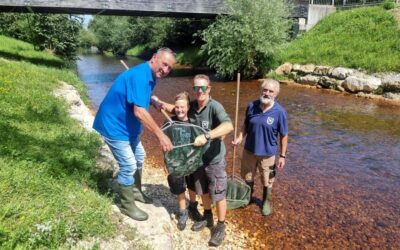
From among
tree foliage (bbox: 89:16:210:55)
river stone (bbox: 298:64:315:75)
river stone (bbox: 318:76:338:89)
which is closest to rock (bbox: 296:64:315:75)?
river stone (bbox: 298:64:315:75)

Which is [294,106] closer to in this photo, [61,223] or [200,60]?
[61,223]

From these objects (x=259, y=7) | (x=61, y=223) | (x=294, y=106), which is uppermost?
(x=259, y=7)

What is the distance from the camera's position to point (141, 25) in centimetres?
6116

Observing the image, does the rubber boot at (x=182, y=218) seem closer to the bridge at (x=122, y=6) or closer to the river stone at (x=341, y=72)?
the river stone at (x=341, y=72)

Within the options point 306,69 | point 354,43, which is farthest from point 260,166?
point 354,43

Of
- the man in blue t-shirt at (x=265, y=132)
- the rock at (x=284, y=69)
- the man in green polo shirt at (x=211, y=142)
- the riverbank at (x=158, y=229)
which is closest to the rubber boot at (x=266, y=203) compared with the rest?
the man in blue t-shirt at (x=265, y=132)

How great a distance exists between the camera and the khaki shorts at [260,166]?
6.30 metres

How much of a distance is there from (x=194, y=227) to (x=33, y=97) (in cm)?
655

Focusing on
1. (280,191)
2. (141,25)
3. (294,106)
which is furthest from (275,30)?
(141,25)

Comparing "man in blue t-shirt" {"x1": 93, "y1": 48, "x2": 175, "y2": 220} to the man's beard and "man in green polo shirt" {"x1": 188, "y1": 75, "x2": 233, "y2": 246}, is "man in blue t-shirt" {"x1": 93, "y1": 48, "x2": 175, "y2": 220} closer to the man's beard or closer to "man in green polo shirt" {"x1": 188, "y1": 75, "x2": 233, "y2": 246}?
"man in green polo shirt" {"x1": 188, "y1": 75, "x2": 233, "y2": 246}

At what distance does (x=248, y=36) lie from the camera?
24547 millimetres

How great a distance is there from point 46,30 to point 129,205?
28.3 meters

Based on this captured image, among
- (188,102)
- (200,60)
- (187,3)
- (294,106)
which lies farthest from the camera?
(200,60)

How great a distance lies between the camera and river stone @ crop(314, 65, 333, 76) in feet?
72.8
